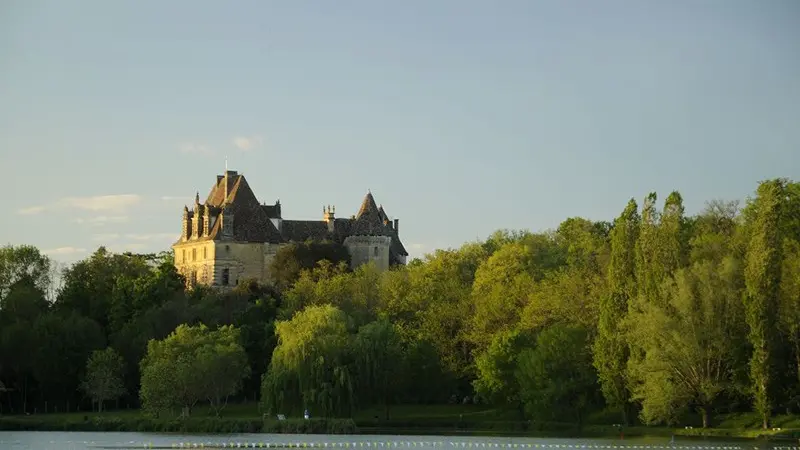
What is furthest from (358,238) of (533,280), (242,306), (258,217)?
(533,280)

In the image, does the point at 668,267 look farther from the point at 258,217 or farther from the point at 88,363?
the point at 258,217

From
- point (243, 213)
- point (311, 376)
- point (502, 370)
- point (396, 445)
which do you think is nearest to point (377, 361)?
point (311, 376)

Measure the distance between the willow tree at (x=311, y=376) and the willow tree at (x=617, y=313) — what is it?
1168 cm

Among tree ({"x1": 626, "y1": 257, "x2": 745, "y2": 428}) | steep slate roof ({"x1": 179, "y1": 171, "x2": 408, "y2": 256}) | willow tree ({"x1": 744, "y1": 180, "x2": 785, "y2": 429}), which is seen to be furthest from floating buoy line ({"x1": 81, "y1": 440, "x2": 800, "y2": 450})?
steep slate roof ({"x1": 179, "y1": 171, "x2": 408, "y2": 256})

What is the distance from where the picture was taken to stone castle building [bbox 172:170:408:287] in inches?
4919

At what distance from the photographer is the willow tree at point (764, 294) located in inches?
2594

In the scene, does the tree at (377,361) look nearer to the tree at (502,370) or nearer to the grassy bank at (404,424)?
the grassy bank at (404,424)

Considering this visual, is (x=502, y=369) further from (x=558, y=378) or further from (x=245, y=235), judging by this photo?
(x=245, y=235)

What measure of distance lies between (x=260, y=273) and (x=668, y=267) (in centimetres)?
5947

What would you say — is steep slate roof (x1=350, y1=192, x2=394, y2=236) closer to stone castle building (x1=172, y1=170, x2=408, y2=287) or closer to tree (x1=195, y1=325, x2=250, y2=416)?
stone castle building (x1=172, y1=170, x2=408, y2=287)

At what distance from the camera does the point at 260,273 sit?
414ft

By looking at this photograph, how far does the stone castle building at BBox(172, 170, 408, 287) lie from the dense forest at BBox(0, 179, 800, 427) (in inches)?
531

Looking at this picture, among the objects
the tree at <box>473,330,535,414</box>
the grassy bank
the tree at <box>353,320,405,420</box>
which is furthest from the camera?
the tree at <box>473,330,535,414</box>

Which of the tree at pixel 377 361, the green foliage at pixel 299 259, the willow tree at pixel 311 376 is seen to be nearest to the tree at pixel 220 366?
the willow tree at pixel 311 376
